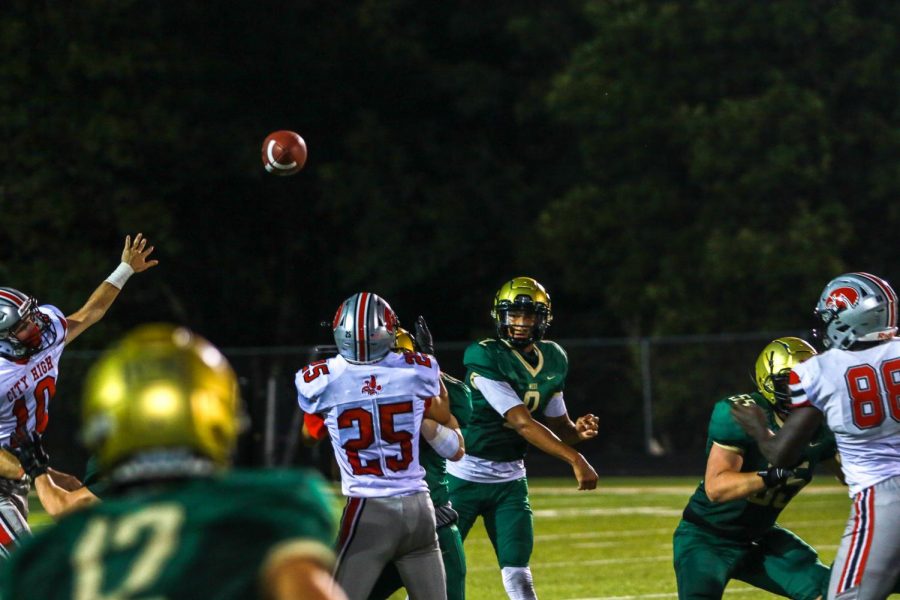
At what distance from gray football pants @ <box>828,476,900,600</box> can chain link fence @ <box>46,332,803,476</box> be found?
1494 centimetres

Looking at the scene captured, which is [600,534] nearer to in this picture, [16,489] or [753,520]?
[753,520]

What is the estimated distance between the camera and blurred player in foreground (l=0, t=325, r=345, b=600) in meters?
2.47

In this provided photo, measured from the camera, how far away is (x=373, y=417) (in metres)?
5.62

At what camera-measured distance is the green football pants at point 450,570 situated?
6.39 meters

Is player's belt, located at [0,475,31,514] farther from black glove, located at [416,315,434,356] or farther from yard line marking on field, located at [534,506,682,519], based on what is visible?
yard line marking on field, located at [534,506,682,519]

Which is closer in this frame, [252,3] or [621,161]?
[621,161]

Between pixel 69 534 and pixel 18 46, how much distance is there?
76.7 feet

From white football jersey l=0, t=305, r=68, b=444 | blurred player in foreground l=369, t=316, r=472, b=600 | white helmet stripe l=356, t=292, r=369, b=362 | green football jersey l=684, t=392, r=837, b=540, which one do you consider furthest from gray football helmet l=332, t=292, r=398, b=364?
white football jersey l=0, t=305, r=68, b=444

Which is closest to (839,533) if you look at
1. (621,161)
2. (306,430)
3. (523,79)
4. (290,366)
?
(306,430)

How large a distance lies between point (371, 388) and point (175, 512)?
10.3 ft

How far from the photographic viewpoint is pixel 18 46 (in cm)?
2461

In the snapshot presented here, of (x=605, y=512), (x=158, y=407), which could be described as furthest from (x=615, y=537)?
(x=158, y=407)

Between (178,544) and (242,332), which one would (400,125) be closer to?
(242,332)

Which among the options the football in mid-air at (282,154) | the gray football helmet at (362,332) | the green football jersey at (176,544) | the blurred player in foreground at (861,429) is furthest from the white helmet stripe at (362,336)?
the football in mid-air at (282,154)
